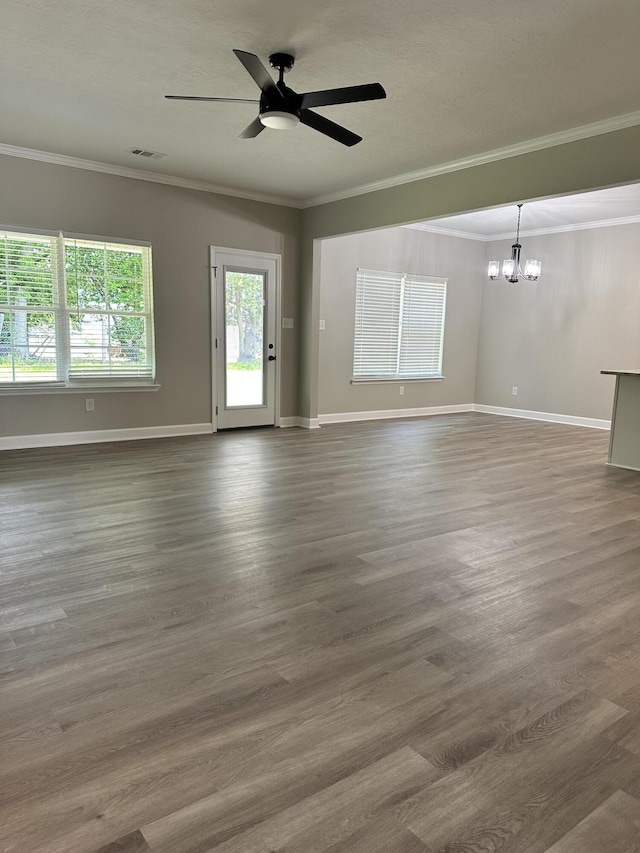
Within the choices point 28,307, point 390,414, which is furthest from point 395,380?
point 28,307

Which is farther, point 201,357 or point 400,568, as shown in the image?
point 201,357

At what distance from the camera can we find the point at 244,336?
705 centimetres

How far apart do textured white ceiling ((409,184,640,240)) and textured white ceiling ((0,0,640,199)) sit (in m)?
1.79

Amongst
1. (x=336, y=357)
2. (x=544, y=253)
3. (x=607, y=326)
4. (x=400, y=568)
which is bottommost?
(x=400, y=568)

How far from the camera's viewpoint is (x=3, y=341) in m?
5.46

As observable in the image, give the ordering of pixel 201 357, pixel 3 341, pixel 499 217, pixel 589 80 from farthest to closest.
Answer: pixel 499 217 < pixel 201 357 < pixel 3 341 < pixel 589 80

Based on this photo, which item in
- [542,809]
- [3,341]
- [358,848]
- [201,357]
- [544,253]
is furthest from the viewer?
[544,253]

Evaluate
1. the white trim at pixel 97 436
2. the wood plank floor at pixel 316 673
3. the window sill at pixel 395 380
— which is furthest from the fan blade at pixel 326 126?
the window sill at pixel 395 380

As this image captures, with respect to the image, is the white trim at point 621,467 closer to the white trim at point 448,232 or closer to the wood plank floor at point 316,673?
the wood plank floor at point 316,673

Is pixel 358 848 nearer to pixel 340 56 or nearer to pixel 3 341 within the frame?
pixel 340 56

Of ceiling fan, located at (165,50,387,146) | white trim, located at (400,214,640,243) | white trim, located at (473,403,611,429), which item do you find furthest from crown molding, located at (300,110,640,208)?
white trim, located at (473,403,611,429)

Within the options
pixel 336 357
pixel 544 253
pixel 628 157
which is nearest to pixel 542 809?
pixel 628 157

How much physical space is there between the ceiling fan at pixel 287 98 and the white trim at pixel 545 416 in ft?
20.4

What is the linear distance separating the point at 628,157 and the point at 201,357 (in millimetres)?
4692
